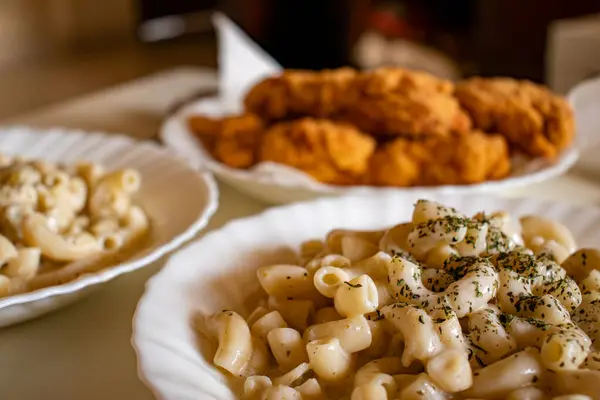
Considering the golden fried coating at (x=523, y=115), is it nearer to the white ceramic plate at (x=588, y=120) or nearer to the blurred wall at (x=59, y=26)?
the white ceramic plate at (x=588, y=120)

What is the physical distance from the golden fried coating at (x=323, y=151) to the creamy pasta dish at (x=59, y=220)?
0.28m

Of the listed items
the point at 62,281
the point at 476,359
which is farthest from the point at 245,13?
the point at 476,359

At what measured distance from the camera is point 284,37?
327cm

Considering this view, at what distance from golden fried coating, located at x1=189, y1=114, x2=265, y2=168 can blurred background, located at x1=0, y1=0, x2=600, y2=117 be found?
99 centimetres

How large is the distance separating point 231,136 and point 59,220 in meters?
0.44

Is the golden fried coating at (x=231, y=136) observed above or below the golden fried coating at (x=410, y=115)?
below

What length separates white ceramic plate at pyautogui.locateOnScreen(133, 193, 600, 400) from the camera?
0.62 meters

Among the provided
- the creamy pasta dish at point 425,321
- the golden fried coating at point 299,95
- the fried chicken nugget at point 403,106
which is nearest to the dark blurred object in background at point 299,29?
the golden fried coating at point 299,95

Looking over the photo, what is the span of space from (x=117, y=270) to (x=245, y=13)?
9.35 feet

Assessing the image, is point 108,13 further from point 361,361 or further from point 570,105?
point 361,361

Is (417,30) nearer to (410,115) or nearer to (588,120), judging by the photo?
(588,120)

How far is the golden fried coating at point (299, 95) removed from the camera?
135 centimetres

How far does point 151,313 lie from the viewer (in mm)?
679

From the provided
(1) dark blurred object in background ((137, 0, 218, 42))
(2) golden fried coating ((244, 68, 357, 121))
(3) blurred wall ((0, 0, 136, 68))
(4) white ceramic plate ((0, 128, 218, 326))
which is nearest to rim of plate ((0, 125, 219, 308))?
(4) white ceramic plate ((0, 128, 218, 326))
